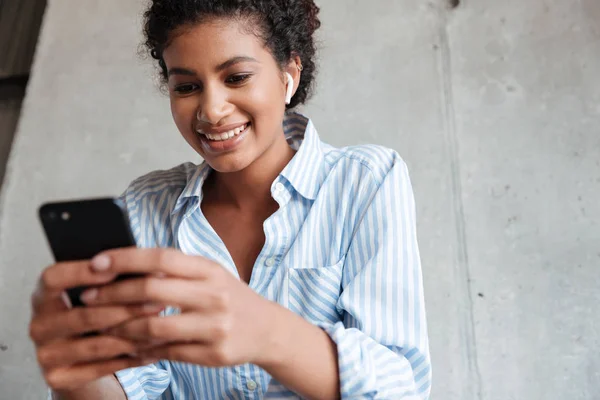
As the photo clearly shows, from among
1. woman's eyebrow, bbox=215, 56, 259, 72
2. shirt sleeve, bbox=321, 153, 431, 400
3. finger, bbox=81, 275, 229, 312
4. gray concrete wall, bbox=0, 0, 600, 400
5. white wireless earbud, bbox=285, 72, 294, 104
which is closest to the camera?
finger, bbox=81, 275, 229, 312

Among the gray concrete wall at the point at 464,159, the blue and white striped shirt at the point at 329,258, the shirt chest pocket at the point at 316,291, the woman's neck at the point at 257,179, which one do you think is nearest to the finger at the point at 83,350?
the blue and white striped shirt at the point at 329,258

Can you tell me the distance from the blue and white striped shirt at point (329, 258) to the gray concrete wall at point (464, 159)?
0.51 m

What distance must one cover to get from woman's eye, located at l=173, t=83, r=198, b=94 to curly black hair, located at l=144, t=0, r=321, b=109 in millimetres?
69

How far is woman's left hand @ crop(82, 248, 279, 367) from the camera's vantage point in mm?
512

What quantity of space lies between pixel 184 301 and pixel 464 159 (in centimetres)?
108

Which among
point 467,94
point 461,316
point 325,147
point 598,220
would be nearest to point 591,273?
point 598,220

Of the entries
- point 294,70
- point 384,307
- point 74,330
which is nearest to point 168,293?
point 74,330

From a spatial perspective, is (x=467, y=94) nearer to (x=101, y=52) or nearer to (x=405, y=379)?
(x=405, y=379)

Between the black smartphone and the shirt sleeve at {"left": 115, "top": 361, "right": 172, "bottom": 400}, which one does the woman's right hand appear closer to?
the black smartphone

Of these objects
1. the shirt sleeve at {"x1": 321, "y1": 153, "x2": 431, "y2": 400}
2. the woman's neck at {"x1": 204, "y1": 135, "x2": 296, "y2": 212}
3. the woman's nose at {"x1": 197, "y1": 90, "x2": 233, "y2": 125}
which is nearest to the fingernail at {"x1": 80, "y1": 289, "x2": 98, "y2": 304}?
the shirt sleeve at {"x1": 321, "y1": 153, "x2": 431, "y2": 400}

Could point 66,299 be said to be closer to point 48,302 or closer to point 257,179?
point 48,302

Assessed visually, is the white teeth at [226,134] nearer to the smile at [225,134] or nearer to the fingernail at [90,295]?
the smile at [225,134]

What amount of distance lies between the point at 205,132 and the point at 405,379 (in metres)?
0.46

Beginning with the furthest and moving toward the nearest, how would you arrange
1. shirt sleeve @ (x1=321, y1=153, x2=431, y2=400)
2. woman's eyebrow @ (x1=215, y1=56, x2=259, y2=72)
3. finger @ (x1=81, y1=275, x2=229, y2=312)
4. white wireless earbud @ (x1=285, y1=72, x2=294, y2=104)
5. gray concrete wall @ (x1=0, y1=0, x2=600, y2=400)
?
gray concrete wall @ (x1=0, y1=0, x2=600, y2=400)
white wireless earbud @ (x1=285, y1=72, x2=294, y2=104)
woman's eyebrow @ (x1=215, y1=56, x2=259, y2=72)
shirt sleeve @ (x1=321, y1=153, x2=431, y2=400)
finger @ (x1=81, y1=275, x2=229, y2=312)
